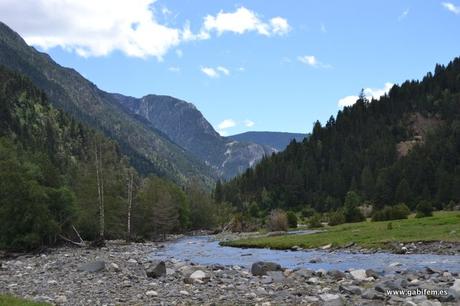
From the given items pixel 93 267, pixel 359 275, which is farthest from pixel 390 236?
pixel 93 267

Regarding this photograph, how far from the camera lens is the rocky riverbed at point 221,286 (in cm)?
2222

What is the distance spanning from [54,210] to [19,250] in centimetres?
1039

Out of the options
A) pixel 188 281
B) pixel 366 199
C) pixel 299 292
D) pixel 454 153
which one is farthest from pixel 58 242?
pixel 454 153

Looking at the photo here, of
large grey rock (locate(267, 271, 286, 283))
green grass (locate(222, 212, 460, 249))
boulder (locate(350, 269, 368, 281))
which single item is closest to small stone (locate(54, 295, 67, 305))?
large grey rock (locate(267, 271, 286, 283))

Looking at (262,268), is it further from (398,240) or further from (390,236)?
(390,236)

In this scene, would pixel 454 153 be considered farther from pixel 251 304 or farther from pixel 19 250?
pixel 251 304

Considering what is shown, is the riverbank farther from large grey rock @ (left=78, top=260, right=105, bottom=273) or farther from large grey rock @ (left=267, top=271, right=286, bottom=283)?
large grey rock @ (left=78, top=260, right=105, bottom=273)

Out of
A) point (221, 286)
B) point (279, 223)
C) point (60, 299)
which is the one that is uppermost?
point (60, 299)

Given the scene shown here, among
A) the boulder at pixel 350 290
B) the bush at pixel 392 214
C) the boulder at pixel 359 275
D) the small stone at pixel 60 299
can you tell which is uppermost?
the small stone at pixel 60 299

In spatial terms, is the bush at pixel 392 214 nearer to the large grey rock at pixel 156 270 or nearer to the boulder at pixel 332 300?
the large grey rock at pixel 156 270

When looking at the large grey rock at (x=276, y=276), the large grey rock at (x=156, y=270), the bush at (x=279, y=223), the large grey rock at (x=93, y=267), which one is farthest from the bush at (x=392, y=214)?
the large grey rock at (x=93, y=267)

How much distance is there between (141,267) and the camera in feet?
124

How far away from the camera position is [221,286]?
27203 millimetres

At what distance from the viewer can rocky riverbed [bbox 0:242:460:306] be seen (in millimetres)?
22219
